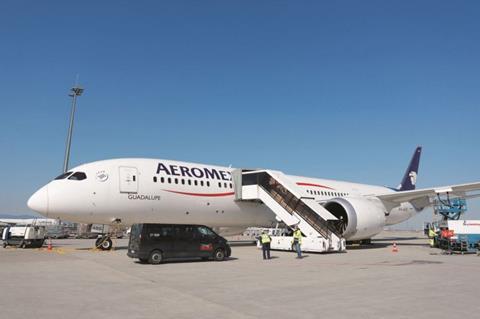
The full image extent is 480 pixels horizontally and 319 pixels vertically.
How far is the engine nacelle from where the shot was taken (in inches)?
878

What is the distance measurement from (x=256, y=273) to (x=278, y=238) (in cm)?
942

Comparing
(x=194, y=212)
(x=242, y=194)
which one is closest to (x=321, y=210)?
(x=242, y=194)

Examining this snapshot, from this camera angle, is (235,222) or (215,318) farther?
(235,222)

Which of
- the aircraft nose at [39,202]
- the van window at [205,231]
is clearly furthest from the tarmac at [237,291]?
the aircraft nose at [39,202]

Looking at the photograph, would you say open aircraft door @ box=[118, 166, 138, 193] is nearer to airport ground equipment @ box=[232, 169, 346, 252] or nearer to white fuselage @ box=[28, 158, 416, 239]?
white fuselage @ box=[28, 158, 416, 239]

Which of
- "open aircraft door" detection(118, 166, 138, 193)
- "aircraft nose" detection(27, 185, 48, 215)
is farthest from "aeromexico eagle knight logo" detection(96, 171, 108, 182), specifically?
"aircraft nose" detection(27, 185, 48, 215)

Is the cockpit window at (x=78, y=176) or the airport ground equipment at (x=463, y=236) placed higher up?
the cockpit window at (x=78, y=176)

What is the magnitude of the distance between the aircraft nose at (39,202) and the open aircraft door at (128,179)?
316 cm

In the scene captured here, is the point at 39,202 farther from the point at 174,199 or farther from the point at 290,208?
the point at 290,208

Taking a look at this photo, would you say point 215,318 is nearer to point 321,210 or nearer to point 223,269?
point 223,269

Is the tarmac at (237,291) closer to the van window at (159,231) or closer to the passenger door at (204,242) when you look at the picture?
the van window at (159,231)

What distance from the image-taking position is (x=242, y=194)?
2369 centimetres

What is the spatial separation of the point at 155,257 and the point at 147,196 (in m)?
5.48

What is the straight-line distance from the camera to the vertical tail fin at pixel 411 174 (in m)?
37.2
